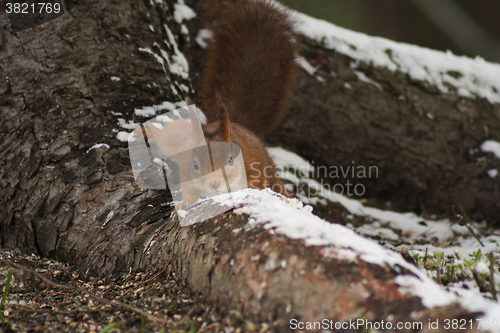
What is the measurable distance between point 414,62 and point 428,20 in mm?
2630

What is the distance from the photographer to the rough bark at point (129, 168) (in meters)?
0.79

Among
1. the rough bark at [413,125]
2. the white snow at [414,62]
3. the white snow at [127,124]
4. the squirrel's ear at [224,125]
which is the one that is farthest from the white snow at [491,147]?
the white snow at [127,124]

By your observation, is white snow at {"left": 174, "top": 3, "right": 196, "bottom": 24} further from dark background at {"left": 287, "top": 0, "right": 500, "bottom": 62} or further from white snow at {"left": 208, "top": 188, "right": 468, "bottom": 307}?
white snow at {"left": 208, "top": 188, "right": 468, "bottom": 307}

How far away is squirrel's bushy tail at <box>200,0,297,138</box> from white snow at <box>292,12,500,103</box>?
0.53 metres

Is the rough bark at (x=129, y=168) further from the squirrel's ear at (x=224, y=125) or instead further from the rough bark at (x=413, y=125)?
the squirrel's ear at (x=224, y=125)

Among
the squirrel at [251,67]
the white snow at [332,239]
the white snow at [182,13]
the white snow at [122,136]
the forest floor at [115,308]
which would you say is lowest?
the forest floor at [115,308]

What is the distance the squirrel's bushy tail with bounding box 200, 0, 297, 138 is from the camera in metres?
2.12

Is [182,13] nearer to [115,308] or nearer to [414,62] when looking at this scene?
[414,62]

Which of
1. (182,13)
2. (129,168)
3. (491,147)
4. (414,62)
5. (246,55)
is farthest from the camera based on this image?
(414,62)

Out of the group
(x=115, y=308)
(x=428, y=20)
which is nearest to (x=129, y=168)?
(x=115, y=308)

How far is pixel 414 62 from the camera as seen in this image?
8.88ft

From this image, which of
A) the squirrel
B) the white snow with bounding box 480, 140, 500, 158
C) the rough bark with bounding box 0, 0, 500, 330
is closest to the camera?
the rough bark with bounding box 0, 0, 500, 330

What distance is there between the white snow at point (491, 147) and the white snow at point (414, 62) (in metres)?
0.34

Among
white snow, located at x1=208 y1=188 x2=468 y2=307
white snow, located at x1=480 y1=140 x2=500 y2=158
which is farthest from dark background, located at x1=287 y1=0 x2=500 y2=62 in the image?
white snow, located at x1=208 y1=188 x2=468 y2=307
